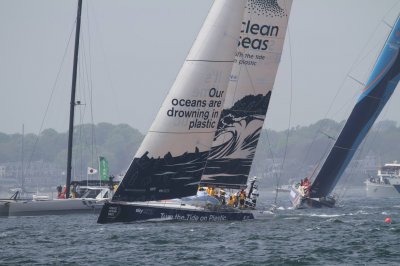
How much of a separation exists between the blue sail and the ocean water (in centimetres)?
1456

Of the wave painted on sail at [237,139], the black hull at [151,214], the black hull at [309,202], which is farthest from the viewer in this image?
the black hull at [309,202]

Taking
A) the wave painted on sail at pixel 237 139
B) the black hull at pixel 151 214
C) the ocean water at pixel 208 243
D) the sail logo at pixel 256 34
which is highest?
the sail logo at pixel 256 34

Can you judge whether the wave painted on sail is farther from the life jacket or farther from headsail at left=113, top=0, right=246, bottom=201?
headsail at left=113, top=0, right=246, bottom=201

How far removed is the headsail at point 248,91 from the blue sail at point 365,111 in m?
14.9

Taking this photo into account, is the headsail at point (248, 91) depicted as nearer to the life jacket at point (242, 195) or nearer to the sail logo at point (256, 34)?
the sail logo at point (256, 34)

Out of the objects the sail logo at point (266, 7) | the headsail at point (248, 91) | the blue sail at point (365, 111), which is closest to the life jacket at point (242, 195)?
the headsail at point (248, 91)

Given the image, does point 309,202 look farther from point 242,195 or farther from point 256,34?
point 256,34

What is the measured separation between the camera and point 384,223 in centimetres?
4128

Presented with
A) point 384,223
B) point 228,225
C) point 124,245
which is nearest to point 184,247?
point 124,245

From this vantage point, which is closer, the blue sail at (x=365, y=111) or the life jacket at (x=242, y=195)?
the life jacket at (x=242, y=195)

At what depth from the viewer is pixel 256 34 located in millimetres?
41625

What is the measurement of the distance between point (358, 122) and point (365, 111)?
0.74 metres

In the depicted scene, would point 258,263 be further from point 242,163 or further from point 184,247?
point 242,163

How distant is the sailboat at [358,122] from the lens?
56.1m
